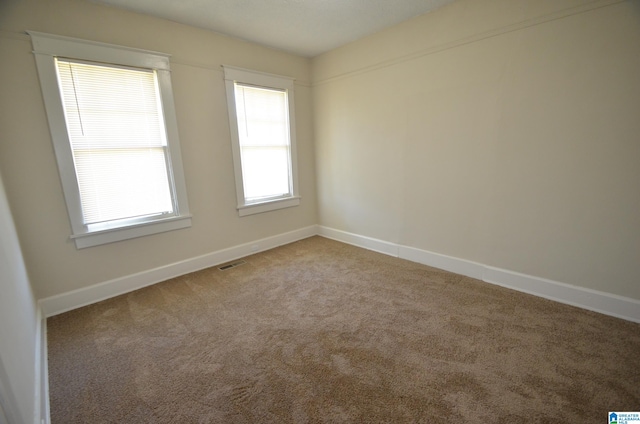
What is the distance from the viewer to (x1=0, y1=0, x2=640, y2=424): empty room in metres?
1.57

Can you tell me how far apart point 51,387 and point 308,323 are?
5.47 feet

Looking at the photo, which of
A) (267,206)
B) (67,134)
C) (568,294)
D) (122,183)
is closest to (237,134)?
(267,206)

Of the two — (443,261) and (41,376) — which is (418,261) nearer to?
(443,261)

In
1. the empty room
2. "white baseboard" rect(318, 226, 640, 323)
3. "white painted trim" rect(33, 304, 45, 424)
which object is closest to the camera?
"white painted trim" rect(33, 304, 45, 424)

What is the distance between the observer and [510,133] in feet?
7.95

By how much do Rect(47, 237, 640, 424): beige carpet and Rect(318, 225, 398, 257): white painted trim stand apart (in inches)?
31.3

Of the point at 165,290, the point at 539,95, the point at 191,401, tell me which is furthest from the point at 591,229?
the point at 165,290

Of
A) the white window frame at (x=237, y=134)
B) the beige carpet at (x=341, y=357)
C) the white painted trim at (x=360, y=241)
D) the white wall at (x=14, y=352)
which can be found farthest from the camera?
the white painted trim at (x=360, y=241)

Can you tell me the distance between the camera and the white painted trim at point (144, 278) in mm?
2416

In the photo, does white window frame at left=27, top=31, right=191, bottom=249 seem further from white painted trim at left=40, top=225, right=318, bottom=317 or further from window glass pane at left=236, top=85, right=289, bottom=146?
window glass pane at left=236, top=85, right=289, bottom=146

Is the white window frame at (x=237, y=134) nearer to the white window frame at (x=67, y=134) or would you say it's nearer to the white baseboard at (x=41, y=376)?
the white window frame at (x=67, y=134)

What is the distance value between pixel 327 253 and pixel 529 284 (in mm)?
2236

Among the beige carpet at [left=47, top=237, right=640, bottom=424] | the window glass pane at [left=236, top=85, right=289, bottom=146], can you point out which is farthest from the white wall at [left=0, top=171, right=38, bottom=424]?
the window glass pane at [left=236, top=85, right=289, bottom=146]

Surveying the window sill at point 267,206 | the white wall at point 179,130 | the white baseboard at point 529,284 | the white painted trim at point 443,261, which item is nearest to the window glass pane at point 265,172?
the window sill at point 267,206
